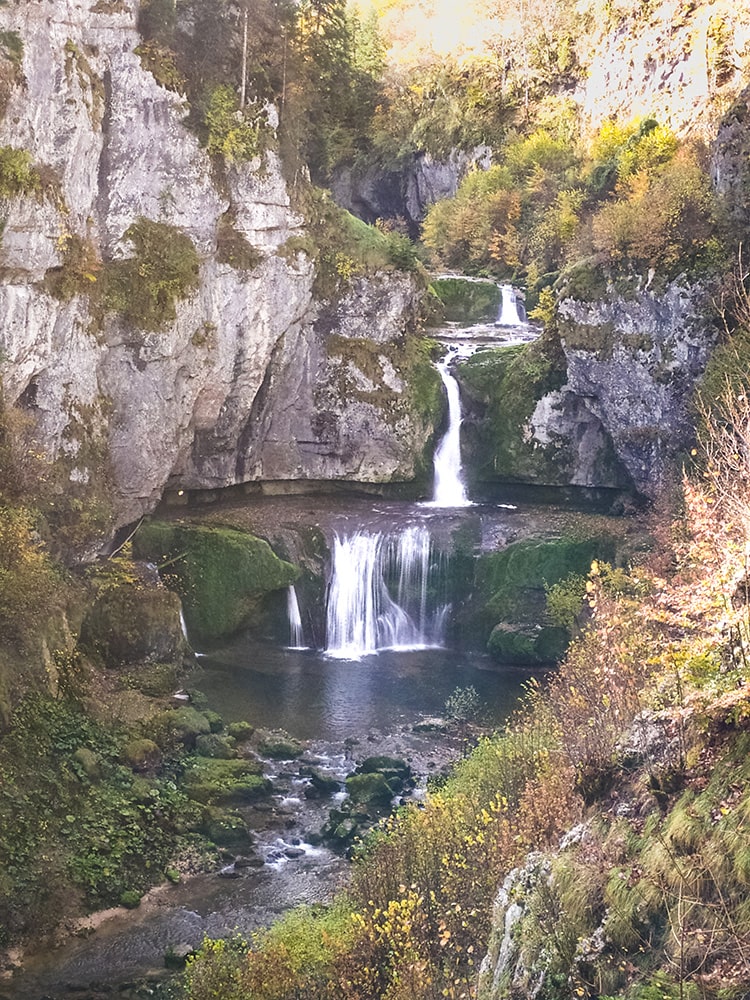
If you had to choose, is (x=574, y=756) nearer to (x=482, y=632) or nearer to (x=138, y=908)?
(x=138, y=908)

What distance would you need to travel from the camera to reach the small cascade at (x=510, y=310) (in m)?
34.7

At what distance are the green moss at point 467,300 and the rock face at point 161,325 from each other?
5.23 meters

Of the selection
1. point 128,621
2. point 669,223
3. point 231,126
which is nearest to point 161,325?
point 231,126

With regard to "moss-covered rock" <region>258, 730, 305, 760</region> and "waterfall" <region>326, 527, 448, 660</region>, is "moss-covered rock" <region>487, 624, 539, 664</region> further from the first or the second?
"moss-covered rock" <region>258, 730, 305, 760</region>

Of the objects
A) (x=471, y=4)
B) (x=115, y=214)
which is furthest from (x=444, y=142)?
(x=115, y=214)

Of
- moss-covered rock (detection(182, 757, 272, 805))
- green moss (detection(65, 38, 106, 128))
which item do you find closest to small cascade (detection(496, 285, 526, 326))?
green moss (detection(65, 38, 106, 128))

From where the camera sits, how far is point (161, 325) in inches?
983

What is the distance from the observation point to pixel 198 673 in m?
24.1

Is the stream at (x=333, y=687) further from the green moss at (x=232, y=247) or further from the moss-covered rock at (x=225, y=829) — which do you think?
the green moss at (x=232, y=247)

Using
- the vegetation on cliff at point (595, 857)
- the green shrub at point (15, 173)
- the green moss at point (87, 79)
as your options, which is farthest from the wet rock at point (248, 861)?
the green moss at point (87, 79)

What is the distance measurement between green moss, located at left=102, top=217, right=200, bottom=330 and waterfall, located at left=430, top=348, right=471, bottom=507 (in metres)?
9.87

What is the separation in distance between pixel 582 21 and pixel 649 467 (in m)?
23.4

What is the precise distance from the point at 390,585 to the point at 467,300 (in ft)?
45.4

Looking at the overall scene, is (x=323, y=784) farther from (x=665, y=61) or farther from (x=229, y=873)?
(x=665, y=61)
